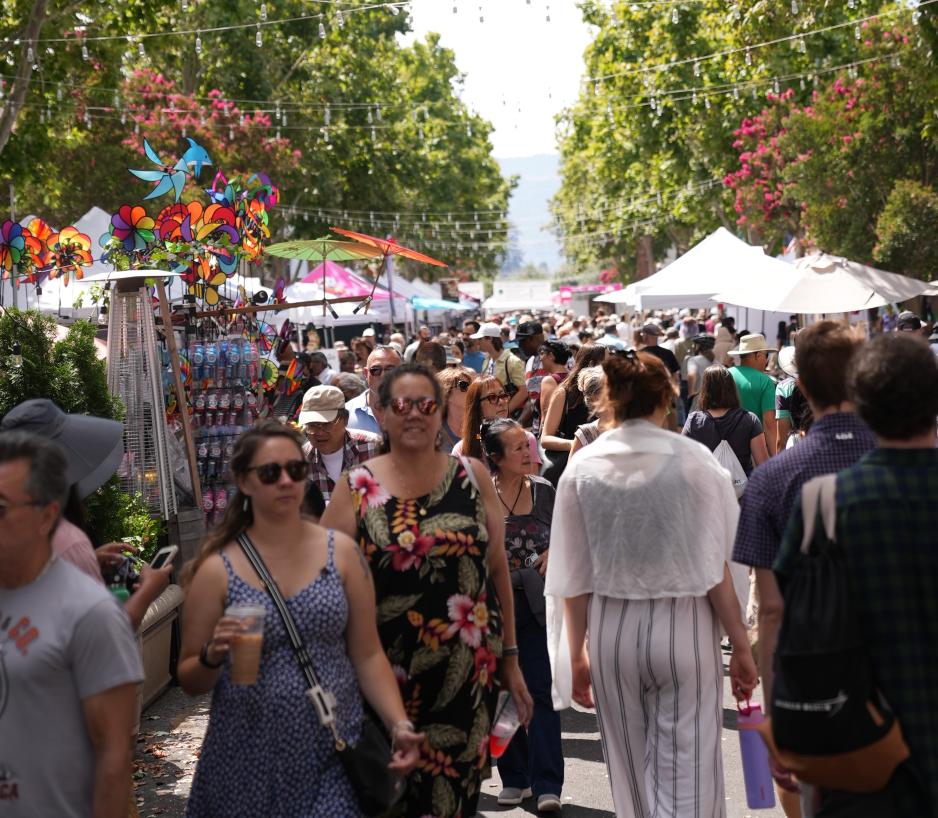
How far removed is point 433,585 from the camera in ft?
13.9

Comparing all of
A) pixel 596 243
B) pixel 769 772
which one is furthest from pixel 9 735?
pixel 596 243

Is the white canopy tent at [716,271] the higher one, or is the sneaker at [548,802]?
the white canopy tent at [716,271]

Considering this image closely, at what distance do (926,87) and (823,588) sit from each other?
17.2m

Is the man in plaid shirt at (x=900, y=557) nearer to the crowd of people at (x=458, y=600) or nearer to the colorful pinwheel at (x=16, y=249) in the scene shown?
the crowd of people at (x=458, y=600)

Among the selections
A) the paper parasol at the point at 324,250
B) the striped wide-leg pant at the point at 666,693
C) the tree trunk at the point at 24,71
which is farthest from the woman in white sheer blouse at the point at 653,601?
the tree trunk at the point at 24,71

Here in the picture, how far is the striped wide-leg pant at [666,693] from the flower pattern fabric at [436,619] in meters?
0.49

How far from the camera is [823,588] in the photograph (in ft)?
10.1

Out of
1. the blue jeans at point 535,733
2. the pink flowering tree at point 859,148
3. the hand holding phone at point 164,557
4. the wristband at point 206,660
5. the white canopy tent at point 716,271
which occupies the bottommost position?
the blue jeans at point 535,733

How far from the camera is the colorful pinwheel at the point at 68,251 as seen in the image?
436 inches

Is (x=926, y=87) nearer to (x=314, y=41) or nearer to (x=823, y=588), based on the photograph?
(x=823, y=588)

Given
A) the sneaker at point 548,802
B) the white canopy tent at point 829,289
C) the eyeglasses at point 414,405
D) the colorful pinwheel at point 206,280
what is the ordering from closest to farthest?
1. the eyeglasses at point 414,405
2. the sneaker at point 548,802
3. the colorful pinwheel at point 206,280
4. the white canopy tent at point 829,289

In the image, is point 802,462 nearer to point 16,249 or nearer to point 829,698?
point 829,698

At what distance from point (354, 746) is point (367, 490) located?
90cm

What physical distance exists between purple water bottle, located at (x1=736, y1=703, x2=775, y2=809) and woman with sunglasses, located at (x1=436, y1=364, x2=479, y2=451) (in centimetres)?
363
